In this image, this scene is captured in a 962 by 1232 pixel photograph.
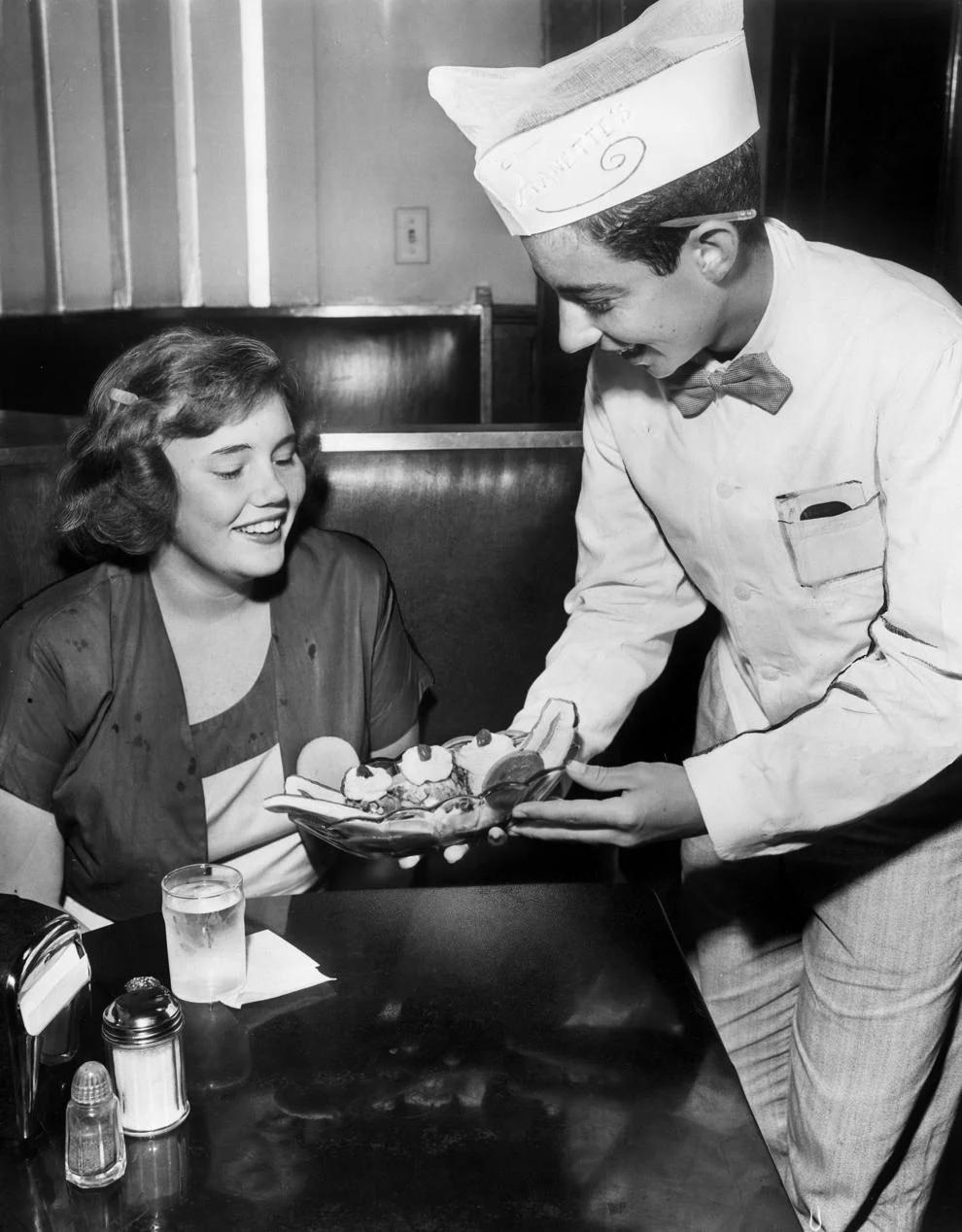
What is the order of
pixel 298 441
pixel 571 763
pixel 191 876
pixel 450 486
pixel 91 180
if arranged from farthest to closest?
pixel 91 180, pixel 450 486, pixel 298 441, pixel 571 763, pixel 191 876

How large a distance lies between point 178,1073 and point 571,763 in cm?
57

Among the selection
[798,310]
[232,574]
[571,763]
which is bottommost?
[571,763]

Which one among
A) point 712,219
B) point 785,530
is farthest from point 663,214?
point 785,530

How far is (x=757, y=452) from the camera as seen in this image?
1.54 meters

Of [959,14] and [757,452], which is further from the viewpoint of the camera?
[959,14]

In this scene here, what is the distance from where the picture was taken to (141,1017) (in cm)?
103

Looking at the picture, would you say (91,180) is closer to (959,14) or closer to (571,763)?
(959,14)

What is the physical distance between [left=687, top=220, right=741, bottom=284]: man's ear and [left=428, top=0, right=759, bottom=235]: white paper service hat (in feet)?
0.22

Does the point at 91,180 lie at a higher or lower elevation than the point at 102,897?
higher

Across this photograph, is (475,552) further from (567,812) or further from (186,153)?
(186,153)

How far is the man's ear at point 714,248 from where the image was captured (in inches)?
52.9

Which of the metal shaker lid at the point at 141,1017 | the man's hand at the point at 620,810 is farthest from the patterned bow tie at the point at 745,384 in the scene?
the metal shaker lid at the point at 141,1017

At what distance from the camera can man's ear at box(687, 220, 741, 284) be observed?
134 cm

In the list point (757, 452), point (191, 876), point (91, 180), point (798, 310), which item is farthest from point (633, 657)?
point (91, 180)
